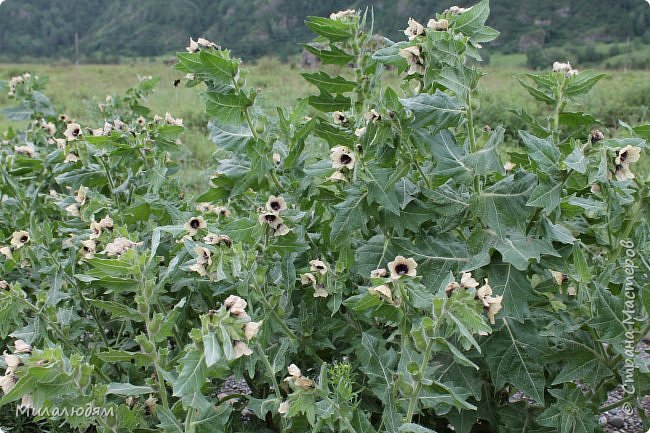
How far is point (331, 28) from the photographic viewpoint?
1.96 m

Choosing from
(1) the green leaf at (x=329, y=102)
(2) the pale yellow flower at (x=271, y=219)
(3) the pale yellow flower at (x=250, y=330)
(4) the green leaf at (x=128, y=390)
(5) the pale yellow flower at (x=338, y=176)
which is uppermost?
(1) the green leaf at (x=329, y=102)

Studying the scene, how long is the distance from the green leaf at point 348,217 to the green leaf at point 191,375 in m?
0.53

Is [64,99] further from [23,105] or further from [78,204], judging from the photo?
[78,204]

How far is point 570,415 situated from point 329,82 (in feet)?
4.32

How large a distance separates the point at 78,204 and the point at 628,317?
203 centimetres

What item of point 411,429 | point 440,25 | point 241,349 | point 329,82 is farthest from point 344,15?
point 411,429

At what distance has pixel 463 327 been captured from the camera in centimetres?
130

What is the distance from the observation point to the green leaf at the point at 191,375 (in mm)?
1288

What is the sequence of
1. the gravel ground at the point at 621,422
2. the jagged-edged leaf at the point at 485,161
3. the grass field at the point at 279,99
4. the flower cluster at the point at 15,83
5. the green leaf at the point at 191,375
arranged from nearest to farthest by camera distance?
the green leaf at the point at 191,375, the jagged-edged leaf at the point at 485,161, the gravel ground at the point at 621,422, the flower cluster at the point at 15,83, the grass field at the point at 279,99

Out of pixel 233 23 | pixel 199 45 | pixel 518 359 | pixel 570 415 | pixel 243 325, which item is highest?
pixel 199 45

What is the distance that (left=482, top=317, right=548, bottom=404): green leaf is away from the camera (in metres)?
1.69

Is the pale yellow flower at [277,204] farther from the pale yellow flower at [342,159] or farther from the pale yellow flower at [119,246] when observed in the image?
the pale yellow flower at [119,246]

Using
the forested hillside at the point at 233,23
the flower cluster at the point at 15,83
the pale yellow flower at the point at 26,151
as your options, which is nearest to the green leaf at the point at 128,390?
the pale yellow flower at the point at 26,151

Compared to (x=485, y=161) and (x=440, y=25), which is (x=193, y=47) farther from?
(x=485, y=161)
